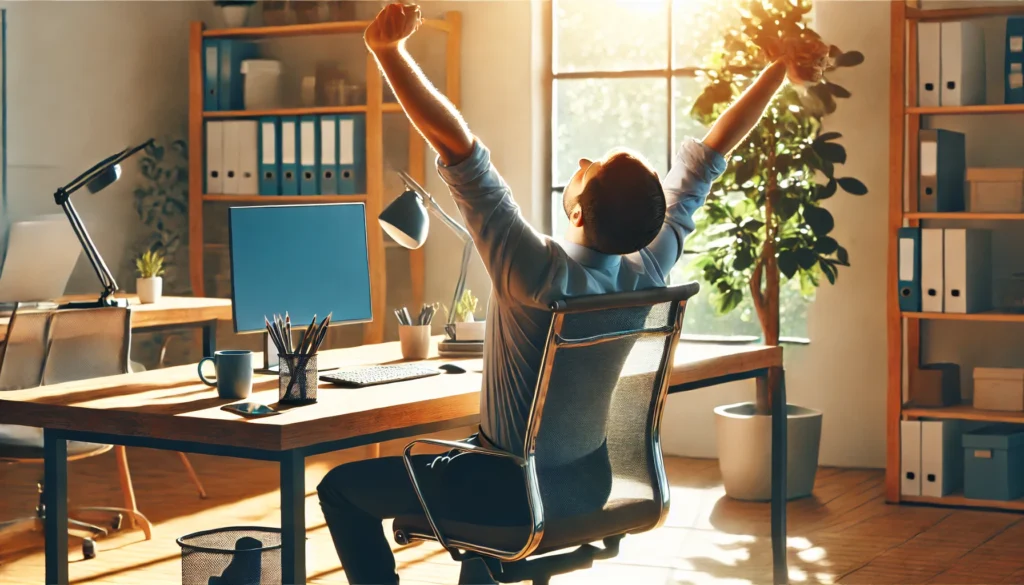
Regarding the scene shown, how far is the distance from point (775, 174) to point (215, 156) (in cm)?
253

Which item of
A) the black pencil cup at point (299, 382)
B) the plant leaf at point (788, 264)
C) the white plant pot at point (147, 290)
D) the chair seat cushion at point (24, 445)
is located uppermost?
the plant leaf at point (788, 264)

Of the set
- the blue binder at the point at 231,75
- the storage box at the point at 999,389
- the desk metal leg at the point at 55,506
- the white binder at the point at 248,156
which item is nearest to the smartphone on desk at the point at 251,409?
the desk metal leg at the point at 55,506

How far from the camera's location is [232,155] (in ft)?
19.0

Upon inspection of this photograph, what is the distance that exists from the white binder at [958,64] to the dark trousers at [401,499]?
2784mm

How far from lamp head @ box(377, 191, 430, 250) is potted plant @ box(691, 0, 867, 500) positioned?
1.84 metres

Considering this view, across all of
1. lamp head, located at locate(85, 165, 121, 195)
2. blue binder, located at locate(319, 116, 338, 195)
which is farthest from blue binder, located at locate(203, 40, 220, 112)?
lamp head, located at locate(85, 165, 121, 195)

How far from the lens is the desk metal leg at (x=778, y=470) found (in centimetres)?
326

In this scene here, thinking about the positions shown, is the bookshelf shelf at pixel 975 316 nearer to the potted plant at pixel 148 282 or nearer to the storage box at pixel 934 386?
the storage box at pixel 934 386

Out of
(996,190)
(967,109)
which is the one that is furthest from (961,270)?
(967,109)

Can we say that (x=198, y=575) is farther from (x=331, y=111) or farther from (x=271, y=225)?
(x=331, y=111)

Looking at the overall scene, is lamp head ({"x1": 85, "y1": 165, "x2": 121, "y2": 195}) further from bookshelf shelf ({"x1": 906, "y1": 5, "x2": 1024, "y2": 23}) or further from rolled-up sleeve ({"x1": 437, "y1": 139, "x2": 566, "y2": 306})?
bookshelf shelf ({"x1": 906, "y1": 5, "x2": 1024, "y2": 23})

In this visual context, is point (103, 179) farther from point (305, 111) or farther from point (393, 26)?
point (393, 26)

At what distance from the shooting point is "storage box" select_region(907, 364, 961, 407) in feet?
15.1

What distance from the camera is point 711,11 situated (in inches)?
207
